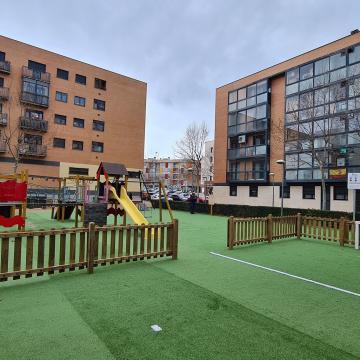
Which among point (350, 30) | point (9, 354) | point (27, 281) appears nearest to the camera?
point (9, 354)

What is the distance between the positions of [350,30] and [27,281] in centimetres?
3282

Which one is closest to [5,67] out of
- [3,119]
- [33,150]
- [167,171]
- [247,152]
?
[3,119]

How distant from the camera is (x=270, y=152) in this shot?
31.8 metres

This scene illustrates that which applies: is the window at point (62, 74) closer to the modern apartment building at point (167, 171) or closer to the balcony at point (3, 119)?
the balcony at point (3, 119)

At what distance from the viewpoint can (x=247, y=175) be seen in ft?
110

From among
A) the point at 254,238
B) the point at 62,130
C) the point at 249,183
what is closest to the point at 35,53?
the point at 62,130

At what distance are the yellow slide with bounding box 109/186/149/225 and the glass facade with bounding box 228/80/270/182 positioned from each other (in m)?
20.3

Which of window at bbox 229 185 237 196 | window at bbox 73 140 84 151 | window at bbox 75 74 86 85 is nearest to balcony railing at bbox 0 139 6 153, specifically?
window at bbox 73 140 84 151

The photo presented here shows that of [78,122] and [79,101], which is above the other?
[79,101]

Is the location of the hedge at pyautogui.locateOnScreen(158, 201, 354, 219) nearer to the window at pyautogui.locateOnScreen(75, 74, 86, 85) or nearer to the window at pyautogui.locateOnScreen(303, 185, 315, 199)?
the window at pyautogui.locateOnScreen(303, 185, 315, 199)

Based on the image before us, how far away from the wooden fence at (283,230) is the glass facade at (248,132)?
18985 mm

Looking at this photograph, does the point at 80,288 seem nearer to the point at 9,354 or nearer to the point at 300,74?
the point at 9,354

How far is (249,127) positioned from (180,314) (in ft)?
103

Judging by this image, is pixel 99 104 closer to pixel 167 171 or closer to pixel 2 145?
pixel 2 145
